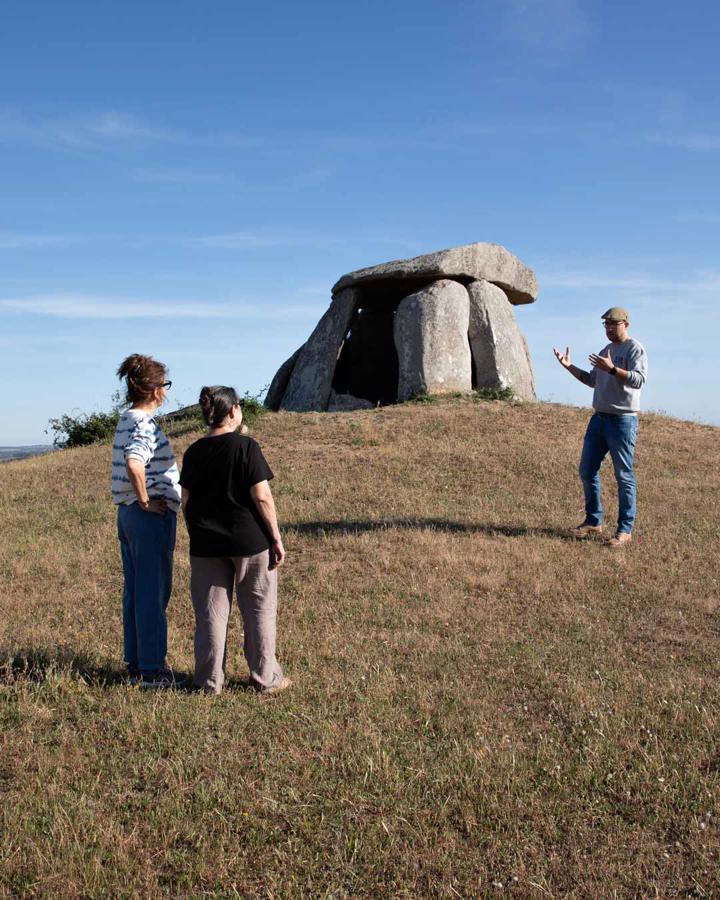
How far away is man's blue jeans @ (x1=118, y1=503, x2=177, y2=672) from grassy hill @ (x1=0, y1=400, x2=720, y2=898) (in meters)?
0.35

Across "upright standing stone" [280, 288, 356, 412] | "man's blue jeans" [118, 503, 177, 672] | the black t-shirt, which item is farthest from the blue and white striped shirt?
"upright standing stone" [280, 288, 356, 412]

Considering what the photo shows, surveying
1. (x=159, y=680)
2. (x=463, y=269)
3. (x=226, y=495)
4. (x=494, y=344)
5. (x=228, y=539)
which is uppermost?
(x=463, y=269)

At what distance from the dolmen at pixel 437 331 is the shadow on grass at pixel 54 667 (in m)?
13.3

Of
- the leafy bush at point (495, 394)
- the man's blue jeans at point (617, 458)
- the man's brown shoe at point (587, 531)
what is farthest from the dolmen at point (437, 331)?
the man's brown shoe at point (587, 531)

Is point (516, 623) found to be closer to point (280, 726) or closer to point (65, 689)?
point (280, 726)

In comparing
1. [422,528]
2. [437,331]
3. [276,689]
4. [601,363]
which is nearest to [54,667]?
[276,689]

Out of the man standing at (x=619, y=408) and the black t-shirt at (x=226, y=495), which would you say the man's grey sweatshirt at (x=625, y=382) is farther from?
the black t-shirt at (x=226, y=495)

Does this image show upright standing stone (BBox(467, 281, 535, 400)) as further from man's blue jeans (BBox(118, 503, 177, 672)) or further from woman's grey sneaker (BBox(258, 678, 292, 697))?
man's blue jeans (BBox(118, 503, 177, 672))

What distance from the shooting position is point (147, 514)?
568 centimetres

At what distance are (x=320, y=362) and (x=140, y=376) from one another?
1524 centimetres

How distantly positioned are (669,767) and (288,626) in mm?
3567

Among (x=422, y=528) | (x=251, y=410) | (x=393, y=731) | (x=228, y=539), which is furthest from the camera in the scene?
(x=251, y=410)

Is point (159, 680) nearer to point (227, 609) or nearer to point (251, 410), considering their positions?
point (227, 609)

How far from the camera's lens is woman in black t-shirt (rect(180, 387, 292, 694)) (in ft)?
17.9
